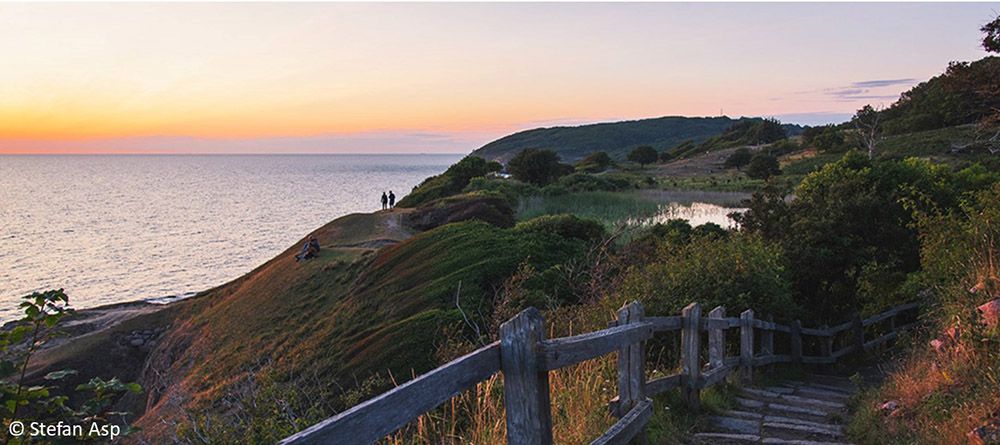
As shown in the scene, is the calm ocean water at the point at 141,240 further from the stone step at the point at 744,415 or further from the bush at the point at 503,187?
the stone step at the point at 744,415

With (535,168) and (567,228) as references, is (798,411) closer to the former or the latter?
(567,228)

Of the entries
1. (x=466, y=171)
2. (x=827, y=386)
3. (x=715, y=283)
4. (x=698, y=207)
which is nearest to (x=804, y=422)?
(x=715, y=283)

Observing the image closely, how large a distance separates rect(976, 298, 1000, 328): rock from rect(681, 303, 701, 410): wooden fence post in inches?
99.2

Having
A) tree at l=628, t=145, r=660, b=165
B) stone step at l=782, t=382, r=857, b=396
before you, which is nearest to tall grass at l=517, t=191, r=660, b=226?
stone step at l=782, t=382, r=857, b=396

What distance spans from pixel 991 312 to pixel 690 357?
269cm

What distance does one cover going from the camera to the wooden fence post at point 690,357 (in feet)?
24.3

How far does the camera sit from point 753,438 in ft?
21.9

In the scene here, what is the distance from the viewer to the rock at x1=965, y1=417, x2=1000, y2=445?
4.91 metres

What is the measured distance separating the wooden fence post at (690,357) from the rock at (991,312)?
2.52m

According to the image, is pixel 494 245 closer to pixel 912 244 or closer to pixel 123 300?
pixel 912 244

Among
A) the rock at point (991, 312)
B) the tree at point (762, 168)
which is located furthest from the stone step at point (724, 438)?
the tree at point (762, 168)

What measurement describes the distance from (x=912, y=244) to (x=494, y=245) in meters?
10.7

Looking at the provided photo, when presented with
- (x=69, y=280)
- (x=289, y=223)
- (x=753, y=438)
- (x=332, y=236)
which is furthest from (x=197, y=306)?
(x=289, y=223)

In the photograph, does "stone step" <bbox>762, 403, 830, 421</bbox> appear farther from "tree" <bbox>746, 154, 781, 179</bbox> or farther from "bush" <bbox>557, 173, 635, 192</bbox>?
"tree" <bbox>746, 154, 781, 179</bbox>
